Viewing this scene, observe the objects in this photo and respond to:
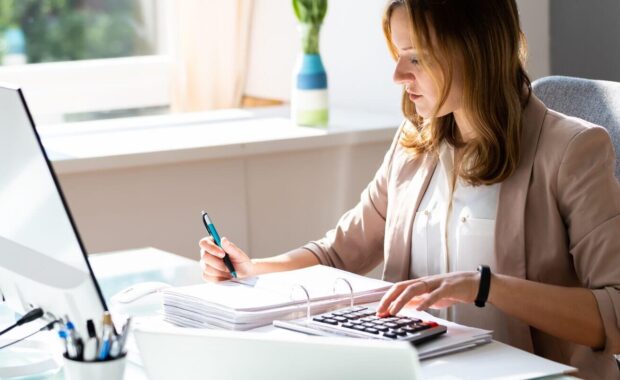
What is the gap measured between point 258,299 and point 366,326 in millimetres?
208

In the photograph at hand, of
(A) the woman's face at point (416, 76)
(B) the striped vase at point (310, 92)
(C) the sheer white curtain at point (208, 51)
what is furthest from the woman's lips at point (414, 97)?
(C) the sheer white curtain at point (208, 51)

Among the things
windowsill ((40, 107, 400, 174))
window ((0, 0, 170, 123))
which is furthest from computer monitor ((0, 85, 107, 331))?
window ((0, 0, 170, 123))

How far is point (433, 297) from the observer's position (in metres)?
1.44

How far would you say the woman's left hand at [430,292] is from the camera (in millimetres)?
1428

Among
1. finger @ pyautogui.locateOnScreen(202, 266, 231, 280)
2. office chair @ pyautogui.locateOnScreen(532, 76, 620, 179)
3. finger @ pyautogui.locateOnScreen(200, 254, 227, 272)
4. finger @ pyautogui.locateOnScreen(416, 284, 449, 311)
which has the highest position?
office chair @ pyautogui.locateOnScreen(532, 76, 620, 179)

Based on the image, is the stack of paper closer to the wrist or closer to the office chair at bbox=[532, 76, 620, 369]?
the wrist

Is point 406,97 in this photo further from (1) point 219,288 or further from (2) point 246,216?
(2) point 246,216

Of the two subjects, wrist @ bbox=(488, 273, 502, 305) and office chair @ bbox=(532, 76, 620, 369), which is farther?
office chair @ bbox=(532, 76, 620, 369)

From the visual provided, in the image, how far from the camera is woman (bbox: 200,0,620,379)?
1564 millimetres

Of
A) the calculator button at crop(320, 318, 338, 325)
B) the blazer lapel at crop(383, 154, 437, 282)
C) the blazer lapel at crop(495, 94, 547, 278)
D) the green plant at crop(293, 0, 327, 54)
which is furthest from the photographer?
the green plant at crop(293, 0, 327, 54)

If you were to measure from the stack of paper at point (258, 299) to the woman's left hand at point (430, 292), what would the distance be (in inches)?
3.7

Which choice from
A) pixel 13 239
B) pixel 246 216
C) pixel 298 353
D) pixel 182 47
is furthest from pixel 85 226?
pixel 298 353

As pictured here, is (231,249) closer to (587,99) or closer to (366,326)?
(366,326)

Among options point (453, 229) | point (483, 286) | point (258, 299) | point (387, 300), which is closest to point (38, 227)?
point (258, 299)
